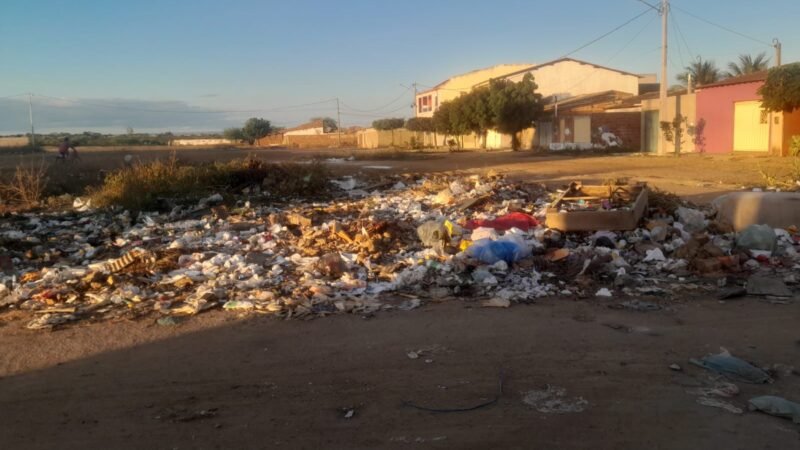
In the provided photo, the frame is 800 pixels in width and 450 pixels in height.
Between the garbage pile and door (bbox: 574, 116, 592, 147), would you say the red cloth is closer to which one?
the garbage pile

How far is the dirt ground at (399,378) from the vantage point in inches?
149

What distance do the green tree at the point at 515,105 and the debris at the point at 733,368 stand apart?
119ft

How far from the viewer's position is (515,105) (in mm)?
40438

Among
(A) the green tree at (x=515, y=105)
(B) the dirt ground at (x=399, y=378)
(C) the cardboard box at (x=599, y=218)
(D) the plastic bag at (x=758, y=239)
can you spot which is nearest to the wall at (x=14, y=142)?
(A) the green tree at (x=515, y=105)

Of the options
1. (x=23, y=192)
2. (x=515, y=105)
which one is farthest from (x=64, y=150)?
(x=515, y=105)

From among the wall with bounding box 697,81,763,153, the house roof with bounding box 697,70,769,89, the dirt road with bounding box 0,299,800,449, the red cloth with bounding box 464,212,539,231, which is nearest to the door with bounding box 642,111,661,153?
the wall with bounding box 697,81,763,153

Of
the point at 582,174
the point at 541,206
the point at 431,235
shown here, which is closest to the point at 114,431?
the point at 431,235

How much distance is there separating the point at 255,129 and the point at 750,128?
7197 centimetres

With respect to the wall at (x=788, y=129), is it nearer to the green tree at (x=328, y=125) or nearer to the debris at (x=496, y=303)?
the debris at (x=496, y=303)

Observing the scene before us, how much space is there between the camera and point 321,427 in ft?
12.8

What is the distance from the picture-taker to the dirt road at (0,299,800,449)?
3.79 meters

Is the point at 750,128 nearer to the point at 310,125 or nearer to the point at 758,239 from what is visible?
the point at 758,239

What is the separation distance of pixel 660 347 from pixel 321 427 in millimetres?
2801

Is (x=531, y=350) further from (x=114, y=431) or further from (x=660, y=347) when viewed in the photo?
(x=114, y=431)
